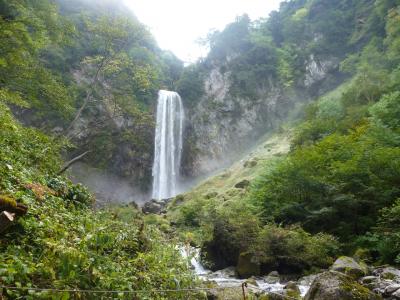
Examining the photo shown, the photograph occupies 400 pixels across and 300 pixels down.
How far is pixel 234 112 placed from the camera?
45.3 m

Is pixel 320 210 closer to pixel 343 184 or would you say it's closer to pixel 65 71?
pixel 343 184

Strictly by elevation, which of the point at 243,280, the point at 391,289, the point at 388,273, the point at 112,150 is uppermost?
the point at 112,150

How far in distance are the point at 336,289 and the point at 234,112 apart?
39608mm

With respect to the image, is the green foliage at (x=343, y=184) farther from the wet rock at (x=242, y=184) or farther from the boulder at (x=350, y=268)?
the wet rock at (x=242, y=184)

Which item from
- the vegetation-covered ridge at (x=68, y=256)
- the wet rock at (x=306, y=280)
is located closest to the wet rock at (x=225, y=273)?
the wet rock at (x=306, y=280)

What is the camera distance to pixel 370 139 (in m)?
15.2

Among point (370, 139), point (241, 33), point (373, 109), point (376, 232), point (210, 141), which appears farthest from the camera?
point (241, 33)

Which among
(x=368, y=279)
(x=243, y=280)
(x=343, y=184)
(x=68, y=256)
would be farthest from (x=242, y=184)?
(x=68, y=256)

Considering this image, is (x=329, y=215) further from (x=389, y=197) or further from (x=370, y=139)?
(x=370, y=139)

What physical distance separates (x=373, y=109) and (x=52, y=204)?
55.3 ft

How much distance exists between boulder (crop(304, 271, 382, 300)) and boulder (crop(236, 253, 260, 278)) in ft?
19.5

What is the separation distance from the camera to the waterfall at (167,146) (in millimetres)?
38344

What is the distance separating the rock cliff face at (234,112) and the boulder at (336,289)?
34.5 m

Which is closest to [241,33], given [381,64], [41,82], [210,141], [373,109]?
[210,141]
